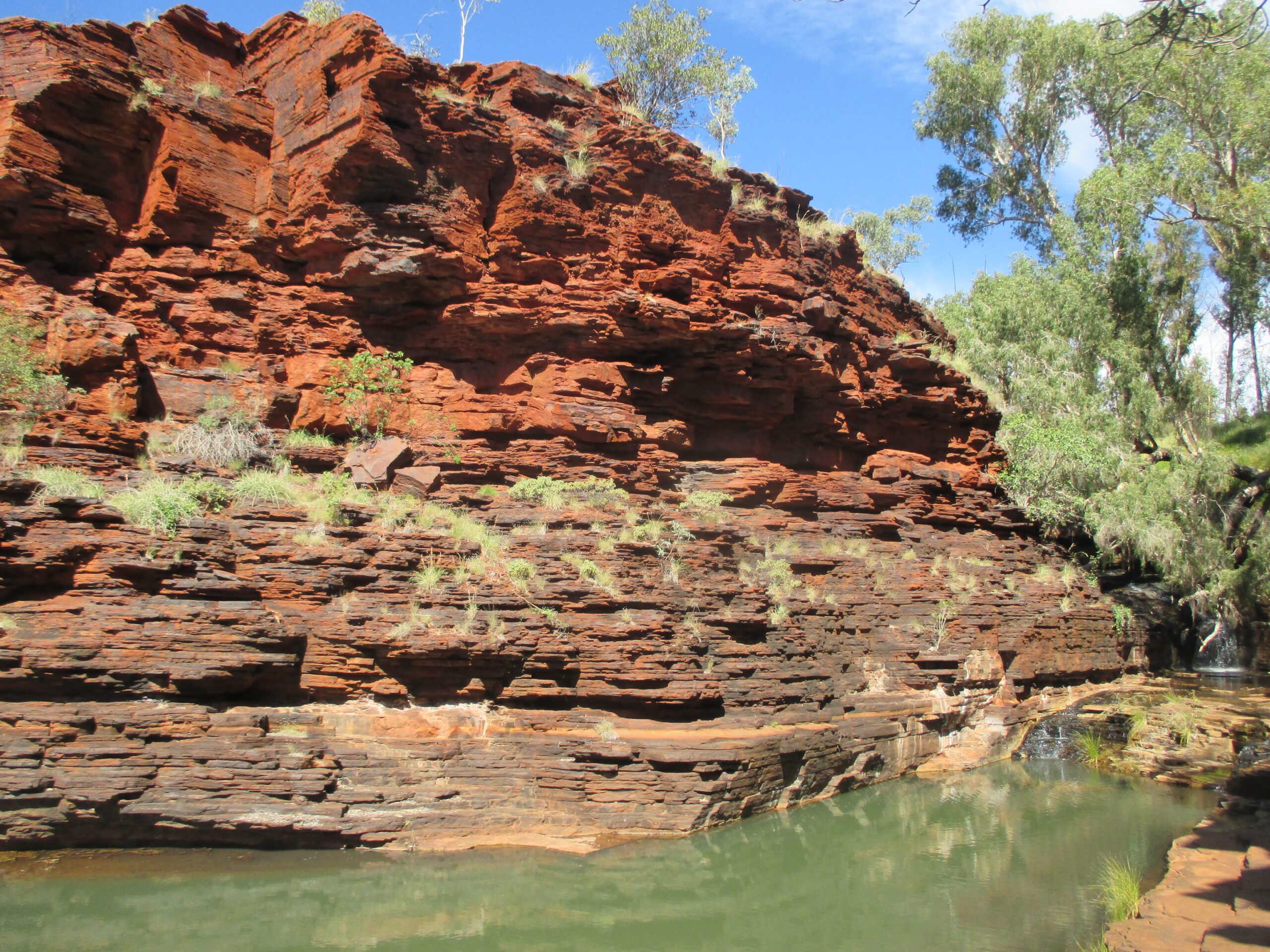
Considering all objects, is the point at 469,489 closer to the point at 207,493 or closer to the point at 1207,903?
the point at 207,493

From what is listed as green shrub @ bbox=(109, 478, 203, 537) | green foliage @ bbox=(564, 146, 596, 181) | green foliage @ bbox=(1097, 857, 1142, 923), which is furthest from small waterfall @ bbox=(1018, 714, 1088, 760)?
green shrub @ bbox=(109, 478, 203, 537)

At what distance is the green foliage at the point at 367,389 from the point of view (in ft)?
47.4

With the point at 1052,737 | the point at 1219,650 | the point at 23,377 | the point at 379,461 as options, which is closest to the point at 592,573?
the point at 379,461

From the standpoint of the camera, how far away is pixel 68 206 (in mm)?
13461

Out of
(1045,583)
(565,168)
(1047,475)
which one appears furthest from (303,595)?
(1047,475)

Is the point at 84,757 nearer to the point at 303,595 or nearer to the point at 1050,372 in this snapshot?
the point at 303,595

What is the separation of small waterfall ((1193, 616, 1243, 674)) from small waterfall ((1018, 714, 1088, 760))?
869cm

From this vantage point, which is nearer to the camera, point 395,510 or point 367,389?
point 395,510

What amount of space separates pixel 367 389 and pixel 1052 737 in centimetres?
1337

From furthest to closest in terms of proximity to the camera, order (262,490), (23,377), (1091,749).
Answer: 1. (1091,749)
2. (262,490)
3. (23,377)

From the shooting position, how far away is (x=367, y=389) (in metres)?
14.7

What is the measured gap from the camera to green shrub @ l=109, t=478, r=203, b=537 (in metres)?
9.81

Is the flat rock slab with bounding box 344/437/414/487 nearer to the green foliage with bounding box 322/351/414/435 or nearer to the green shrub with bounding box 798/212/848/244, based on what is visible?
the green foliage with bounding box 322/351/414/435

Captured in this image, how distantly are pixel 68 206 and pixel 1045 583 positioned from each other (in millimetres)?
19442
